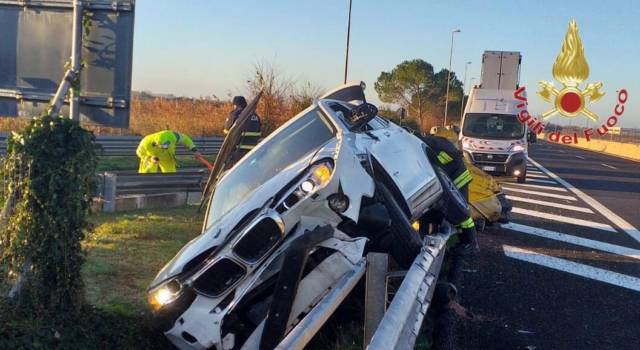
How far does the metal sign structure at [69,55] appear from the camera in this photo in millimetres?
4711

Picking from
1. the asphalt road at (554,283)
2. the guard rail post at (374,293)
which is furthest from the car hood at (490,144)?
the guard rail post at (374,293)

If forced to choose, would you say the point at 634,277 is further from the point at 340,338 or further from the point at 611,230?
the point at 340,338

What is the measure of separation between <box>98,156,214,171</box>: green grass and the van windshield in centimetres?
756

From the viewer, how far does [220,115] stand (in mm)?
28109

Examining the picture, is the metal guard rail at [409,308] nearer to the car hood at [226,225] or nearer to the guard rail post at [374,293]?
the guard rail post at [374,293]

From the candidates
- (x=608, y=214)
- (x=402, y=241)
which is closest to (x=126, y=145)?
(x=608, y=214)

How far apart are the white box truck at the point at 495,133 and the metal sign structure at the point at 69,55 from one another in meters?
14.0

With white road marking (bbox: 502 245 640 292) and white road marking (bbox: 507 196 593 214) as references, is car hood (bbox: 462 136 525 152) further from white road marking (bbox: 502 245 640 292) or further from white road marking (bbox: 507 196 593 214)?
white road marking (bbox: 502 245 640 292)

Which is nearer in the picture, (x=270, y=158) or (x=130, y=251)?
(x=270, y=158)

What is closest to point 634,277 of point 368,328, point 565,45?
point 368,328

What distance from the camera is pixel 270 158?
5.00 metres

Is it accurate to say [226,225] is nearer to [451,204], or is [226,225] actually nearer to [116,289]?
[116,289]

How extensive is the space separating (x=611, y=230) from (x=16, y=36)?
8.78 m

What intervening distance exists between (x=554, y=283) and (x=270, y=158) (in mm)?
3416
